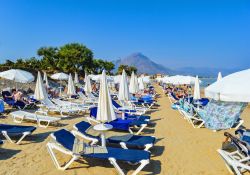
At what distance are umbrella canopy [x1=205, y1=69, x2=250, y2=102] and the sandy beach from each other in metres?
1.69

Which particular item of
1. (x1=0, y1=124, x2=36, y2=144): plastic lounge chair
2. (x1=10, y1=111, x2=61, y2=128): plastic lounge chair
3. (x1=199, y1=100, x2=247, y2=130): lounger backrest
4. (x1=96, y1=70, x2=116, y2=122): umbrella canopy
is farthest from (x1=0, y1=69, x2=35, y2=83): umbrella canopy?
(x1=199, y1=100, x2=247, y2=130): lounger backrest

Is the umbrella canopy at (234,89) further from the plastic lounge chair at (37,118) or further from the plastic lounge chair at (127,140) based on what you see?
the plastic lounge chair at (37,118)

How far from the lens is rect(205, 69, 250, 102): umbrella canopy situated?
5.00m

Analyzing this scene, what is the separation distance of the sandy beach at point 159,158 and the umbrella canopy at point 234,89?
1689mm

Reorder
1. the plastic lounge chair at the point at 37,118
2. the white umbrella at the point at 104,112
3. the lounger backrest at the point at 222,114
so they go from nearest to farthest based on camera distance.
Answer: the white umbrella at the point at 104,112, the lounger backrest at the point at 222,114, the plastic lounge chair at the point at 37,118

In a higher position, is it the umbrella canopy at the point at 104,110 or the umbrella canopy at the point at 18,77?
the umbrella canopy at the point at 18,77

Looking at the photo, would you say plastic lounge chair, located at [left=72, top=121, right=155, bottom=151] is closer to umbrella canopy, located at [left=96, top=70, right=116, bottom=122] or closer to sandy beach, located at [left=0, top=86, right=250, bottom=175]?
sandy beach, located at [left=0, top=86, right=250, bottom=175]

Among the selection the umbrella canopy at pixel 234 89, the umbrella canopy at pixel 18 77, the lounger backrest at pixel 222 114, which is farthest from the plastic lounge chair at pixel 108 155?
the umbrella canopy at pixel 18 77

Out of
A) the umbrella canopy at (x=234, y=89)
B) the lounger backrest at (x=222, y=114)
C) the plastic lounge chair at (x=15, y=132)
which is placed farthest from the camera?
the lounger backrest at (x=222, y=114)

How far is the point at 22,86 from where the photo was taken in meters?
26.4

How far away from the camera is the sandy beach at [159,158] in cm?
574

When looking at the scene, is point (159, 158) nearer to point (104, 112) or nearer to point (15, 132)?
point (104, 112)

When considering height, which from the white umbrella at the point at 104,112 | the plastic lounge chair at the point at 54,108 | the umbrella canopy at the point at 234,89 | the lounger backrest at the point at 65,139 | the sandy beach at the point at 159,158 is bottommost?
the sandy beach at the point at 159,158

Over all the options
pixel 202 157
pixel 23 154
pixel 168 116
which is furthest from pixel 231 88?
pixel 168 116
